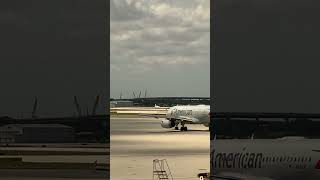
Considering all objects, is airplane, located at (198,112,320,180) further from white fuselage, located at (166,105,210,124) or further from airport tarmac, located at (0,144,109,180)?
white fuselage, located at (166,105,210,124)

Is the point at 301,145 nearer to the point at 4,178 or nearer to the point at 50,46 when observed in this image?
the point at 50,46

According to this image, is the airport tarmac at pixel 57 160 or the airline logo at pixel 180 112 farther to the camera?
the airline logo at pixel 180 112

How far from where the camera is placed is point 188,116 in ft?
127

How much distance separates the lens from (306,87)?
14141 millimetres

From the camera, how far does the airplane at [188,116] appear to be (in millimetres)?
38625

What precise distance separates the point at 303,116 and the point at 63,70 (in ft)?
23.1

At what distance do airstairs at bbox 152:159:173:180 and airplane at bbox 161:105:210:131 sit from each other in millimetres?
18985

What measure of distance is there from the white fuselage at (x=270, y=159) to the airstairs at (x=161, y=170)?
65.8 inches

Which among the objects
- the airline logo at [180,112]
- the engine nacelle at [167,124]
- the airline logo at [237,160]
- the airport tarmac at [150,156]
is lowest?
the airport tarmac at [150,156]

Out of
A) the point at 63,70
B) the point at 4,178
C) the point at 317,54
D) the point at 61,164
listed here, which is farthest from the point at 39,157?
the point at 317,54

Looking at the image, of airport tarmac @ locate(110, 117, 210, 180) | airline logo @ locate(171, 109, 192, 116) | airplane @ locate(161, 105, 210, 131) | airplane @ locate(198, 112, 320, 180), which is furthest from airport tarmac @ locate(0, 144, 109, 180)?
airline logo @ locate(171, 109, 192, 116)

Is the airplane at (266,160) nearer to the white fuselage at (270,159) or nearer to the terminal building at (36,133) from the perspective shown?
the white fuselage at (270,159)

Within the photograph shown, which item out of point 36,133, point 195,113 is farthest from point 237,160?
point 195,113

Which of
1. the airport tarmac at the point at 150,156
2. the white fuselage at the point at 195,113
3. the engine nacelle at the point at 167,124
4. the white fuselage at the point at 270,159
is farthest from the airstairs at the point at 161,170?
the white fuselage at the point at 195,113
